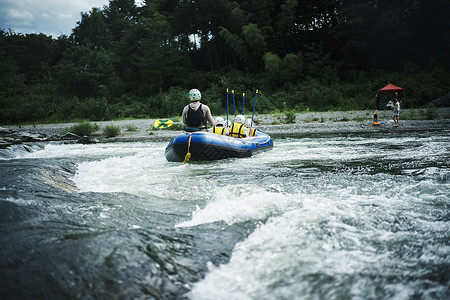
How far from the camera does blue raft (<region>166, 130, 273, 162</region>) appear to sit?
6.58 meters

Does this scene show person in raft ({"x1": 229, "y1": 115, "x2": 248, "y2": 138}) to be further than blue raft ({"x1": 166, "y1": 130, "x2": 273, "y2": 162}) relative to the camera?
Yes

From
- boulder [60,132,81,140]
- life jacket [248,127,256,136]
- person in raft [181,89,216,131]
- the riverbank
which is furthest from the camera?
boulder [60,132,81,140]

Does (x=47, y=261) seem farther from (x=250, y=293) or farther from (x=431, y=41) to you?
(x=431, y=41)

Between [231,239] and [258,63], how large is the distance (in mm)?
28843

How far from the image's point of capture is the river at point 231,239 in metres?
1.76

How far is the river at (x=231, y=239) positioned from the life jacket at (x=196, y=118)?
2.91 meters

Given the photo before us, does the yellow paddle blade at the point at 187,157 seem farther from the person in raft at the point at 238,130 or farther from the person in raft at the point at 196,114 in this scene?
the person in raft at the point at 238,130

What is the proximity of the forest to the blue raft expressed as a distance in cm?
1509

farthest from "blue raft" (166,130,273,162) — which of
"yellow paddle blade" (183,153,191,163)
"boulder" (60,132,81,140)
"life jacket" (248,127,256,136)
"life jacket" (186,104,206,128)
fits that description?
"boulder" (60,132,81,140)

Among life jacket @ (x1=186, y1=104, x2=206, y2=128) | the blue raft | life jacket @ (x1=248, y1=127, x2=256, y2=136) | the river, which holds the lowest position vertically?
the river

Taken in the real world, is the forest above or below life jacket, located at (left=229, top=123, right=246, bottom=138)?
above

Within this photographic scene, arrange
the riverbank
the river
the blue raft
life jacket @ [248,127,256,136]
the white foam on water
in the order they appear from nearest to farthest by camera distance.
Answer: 1. the river
2. the white foam on water
3. the blue raft
4. life jacket @ [248,127,256,136]
5. the riverbank

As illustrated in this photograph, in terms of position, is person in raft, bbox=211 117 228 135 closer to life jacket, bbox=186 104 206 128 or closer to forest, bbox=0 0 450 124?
life jacket, bbox=186 104 206 128

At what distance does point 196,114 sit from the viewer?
7270mm
